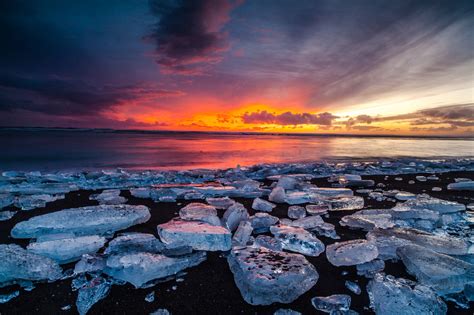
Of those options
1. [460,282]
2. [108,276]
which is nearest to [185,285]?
[108,276]

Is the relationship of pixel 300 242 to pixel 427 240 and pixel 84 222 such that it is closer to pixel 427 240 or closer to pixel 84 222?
pixel 427 240

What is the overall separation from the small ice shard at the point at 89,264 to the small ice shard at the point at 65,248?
14 cm

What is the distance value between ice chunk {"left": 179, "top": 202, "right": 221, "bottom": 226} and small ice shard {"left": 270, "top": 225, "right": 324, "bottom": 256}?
21.3 inches

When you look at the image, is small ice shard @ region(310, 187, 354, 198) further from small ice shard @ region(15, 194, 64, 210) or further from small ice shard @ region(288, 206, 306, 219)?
small ice shard @ region(15, 194, 64, 210)

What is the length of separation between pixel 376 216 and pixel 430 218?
0.45 meters

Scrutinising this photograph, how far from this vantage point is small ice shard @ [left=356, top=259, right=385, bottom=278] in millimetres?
1383

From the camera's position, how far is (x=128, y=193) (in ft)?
10.6

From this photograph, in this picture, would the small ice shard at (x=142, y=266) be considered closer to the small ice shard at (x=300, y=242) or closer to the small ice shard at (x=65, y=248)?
the small ice shard at (x=65, y=248)

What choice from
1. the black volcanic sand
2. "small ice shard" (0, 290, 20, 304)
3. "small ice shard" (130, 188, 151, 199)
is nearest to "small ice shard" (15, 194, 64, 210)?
"small ice shard" (130, 188, 151, 199)

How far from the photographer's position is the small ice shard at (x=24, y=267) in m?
1.22

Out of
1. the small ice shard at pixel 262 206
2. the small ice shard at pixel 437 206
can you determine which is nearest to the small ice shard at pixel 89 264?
the small ice shard at pixel 262 206

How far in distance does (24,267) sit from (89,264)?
31 cm

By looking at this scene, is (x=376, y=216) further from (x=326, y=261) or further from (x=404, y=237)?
(x=326, y=261)

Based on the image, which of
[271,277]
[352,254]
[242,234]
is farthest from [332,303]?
[242,234]
